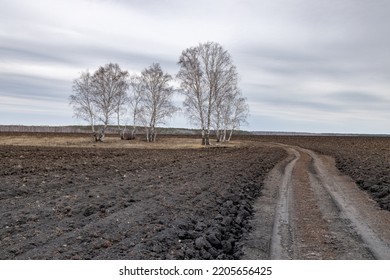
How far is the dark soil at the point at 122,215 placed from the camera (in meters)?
7.04

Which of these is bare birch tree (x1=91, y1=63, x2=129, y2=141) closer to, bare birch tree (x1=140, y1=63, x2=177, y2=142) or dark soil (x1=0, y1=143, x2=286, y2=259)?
bare birch tree (x1=140, y1=63, x2=177, y2=142)

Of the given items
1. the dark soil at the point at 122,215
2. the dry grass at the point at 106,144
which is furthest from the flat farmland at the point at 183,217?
the dry grass at the point at 106,144

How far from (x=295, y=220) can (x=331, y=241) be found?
1.83 metres

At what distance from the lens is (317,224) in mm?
10000

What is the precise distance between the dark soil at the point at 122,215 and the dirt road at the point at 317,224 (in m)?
0.53

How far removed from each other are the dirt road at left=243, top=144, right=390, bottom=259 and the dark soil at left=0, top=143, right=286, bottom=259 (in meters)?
0.53

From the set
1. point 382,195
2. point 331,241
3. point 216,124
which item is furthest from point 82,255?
point 216,124

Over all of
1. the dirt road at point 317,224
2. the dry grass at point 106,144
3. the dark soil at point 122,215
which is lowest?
the dirt road at point 317,224

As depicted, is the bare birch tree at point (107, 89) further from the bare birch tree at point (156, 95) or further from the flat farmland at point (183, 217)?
the flat farmland at point (183, 217)

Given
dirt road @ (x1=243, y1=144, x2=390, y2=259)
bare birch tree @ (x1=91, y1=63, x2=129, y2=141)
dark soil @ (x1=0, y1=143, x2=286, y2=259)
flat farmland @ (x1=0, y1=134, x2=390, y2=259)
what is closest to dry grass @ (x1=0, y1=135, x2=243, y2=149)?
bare birch tree @ (x1=91, y1=63, x2=129, y2=141)

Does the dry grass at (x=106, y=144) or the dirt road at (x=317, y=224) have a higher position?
the dry grass at (x=106, y=144)

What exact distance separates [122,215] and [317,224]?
4.74 m

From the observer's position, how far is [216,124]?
5769 cm
